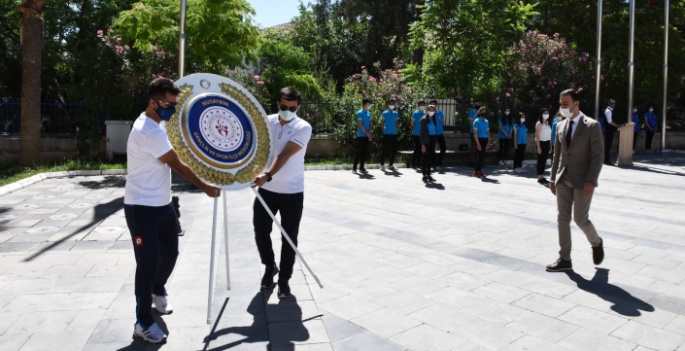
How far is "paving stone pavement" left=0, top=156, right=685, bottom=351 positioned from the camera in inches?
175

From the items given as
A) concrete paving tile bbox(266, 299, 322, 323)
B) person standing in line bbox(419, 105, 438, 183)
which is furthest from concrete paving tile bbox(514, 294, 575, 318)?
person standing in line bbox(419, 105, 438, 183)

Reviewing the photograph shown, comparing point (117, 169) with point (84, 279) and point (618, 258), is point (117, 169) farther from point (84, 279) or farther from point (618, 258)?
point (618, 258)

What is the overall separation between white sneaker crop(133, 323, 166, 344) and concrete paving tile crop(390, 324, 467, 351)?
1648 mm

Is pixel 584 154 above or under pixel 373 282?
above

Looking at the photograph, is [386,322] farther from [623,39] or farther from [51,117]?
[623,39]

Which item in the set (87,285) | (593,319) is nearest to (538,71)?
(593,319)

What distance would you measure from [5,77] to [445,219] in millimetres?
16108

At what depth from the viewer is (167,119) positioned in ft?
14.1

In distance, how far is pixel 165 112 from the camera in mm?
4250

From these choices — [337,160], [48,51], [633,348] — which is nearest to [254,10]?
[337,160]

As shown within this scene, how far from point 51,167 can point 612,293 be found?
12966mm

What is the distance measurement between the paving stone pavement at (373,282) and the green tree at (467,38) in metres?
9.86

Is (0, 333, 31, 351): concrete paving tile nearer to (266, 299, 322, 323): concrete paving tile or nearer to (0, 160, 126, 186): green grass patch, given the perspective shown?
(266, 299, 322, 323): concrete paving tile

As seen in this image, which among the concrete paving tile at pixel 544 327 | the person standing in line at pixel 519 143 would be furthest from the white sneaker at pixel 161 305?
the person standing in line at pixel 519 143
